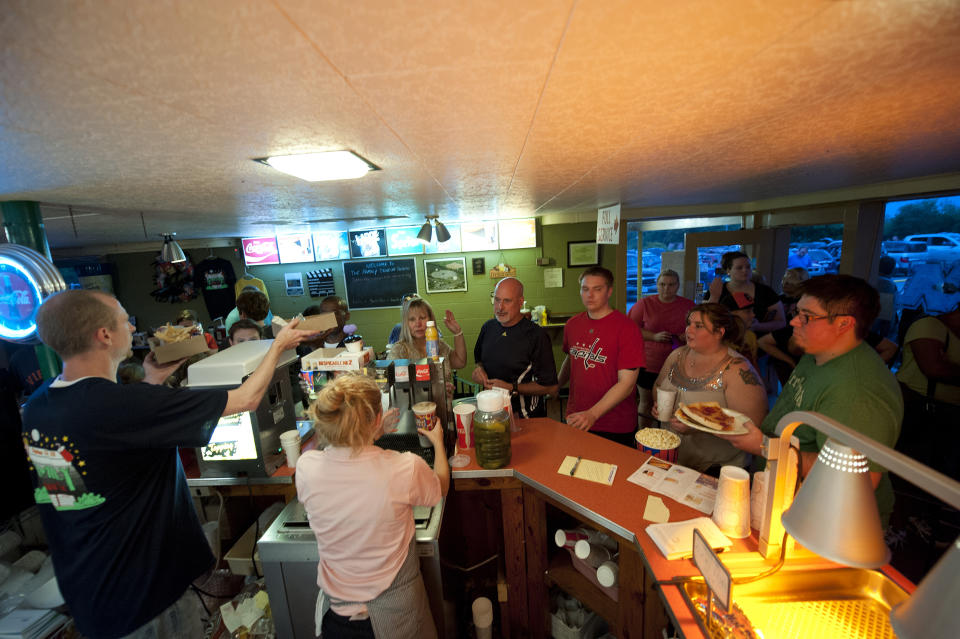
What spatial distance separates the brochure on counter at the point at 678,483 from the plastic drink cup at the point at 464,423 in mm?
866

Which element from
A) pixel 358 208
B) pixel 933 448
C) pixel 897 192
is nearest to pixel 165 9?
pixel 358 208

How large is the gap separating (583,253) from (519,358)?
3.58m

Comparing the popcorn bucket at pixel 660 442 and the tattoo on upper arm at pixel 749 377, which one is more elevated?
the tattoo on upper arm at pixel 749 377

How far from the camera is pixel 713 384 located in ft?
7.32

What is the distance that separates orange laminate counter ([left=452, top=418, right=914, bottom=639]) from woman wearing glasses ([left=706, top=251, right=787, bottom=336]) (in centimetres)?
281

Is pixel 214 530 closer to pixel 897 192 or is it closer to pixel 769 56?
pixel 769 56

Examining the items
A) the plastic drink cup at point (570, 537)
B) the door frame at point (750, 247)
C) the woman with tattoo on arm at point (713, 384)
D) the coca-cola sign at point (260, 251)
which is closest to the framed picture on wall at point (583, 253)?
the door frame at point (750, 247)

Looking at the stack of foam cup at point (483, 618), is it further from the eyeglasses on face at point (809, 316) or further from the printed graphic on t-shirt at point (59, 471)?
the eyeglasses on face at point (809, 316)

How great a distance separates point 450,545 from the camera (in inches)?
90.1

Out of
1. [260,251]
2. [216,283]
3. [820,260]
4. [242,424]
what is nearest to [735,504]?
[242,424]

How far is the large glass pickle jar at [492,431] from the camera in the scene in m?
1.93

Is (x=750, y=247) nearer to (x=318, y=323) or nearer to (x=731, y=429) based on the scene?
(x=731, y=429)

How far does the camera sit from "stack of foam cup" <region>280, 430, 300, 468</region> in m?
2.09

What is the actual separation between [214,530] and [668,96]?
3.29 m
